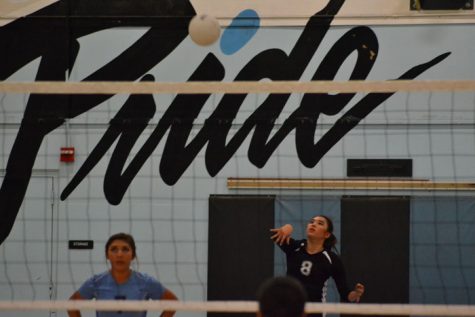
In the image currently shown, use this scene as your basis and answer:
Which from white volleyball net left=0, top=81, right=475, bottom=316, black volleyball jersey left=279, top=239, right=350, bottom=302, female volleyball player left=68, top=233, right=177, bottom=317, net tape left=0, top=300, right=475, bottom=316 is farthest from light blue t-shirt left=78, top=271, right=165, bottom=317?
white volleyball net left=0, top=81, right=475, bottom=316

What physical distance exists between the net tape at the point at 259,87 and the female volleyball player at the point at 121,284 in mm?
1092

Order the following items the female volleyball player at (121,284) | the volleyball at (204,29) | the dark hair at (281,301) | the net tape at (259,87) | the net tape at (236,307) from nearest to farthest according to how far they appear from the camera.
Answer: the dark hair at (281,301) < the net tape at (236,307) < the net tape at (259,87) < the female volleyball player at (121,284) < the volleyball at (204,29)

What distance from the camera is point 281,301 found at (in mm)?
3188

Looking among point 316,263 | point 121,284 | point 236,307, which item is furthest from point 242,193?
point 236,307

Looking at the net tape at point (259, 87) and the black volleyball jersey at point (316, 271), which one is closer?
the net tape at point (259, 87)

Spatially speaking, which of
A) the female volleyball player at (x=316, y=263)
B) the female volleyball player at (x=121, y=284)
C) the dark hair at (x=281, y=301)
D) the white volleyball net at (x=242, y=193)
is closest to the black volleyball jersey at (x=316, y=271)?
the female volleyball player at (x=316, y=263)

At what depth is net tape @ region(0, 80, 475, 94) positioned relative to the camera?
5129 millimetres

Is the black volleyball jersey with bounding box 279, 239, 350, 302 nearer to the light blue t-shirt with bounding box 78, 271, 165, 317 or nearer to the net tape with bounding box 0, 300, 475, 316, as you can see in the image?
the light blue t-shirt with bounding box 78, 271, 165, 317

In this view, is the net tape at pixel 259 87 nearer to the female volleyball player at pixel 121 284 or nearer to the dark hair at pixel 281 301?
the female volleyball player at pixel 121 284

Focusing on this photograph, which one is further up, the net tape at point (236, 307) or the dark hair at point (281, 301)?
the dark hair at point (281, 301)

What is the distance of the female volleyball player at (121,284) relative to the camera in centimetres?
557

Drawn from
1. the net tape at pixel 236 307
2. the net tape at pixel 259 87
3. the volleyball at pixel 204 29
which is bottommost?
the net tape at pixel 236 307

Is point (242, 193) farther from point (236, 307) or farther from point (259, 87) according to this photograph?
point (236, 307)

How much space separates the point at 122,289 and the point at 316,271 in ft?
6.28
